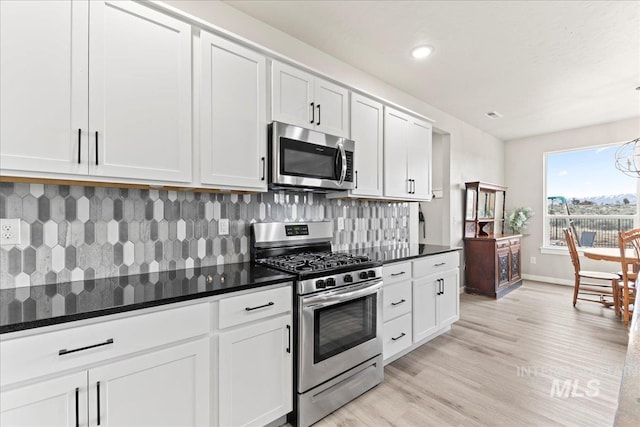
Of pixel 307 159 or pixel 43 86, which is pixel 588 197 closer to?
pixel 307 159

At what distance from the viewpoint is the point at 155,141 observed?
1.63 meters

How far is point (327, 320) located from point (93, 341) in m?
1.25

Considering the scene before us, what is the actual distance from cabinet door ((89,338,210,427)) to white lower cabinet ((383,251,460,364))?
4.98 feet

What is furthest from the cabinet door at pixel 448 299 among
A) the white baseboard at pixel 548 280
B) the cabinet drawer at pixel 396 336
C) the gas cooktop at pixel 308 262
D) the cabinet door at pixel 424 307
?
the white baseboard at pixel 548 280

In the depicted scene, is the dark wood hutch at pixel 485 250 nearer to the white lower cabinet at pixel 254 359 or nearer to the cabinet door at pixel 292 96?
the cabinet door at pixel 292 96

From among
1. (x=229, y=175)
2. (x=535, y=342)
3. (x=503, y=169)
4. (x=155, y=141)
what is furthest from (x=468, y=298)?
(x=155, y=141)

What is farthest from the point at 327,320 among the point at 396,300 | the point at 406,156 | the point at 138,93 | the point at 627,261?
the point at 627,261

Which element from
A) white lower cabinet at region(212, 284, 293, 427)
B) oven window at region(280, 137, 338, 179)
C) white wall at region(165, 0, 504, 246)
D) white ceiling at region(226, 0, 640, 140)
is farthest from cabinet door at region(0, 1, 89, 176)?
white ceiling at region(226, 0, 640, 140)

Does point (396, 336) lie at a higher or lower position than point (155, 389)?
lower

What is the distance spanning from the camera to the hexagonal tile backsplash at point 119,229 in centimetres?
151

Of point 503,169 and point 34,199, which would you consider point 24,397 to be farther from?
point 503,169

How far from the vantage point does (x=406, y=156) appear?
328 centimetres

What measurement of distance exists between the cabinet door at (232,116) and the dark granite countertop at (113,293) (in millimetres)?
583

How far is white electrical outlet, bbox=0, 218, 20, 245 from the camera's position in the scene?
57.1 inches
